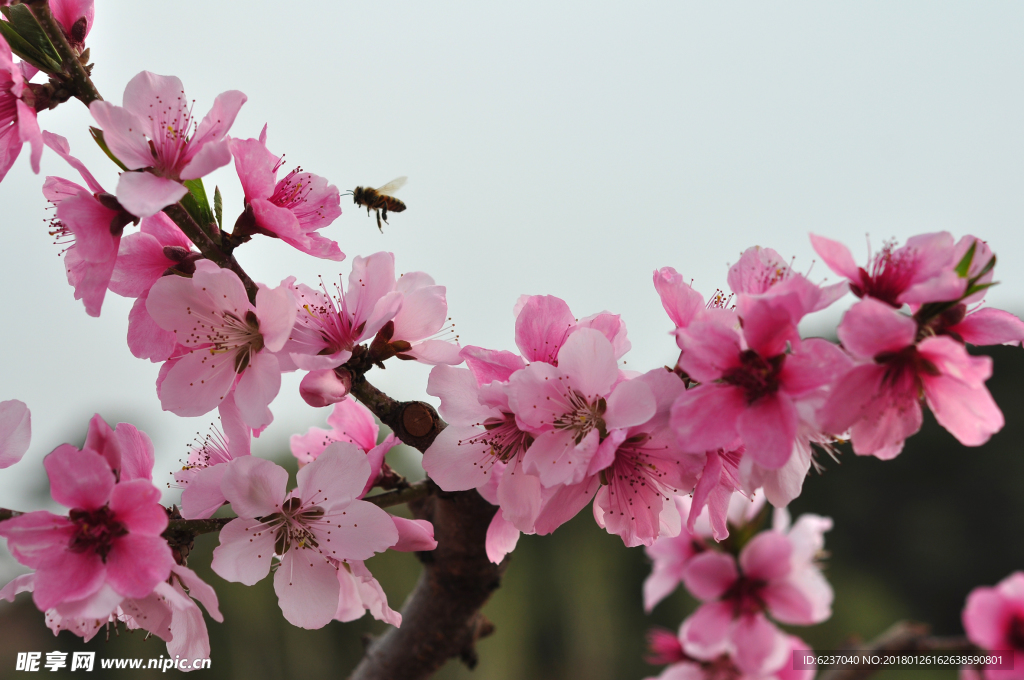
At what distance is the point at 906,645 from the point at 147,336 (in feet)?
3.69

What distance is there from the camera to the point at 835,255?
708 mm

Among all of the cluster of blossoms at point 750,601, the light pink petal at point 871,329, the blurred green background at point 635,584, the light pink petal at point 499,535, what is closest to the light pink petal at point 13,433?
the light pink petal at point 499,535

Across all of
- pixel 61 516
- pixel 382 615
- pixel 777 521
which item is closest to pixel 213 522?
pixel 61 516

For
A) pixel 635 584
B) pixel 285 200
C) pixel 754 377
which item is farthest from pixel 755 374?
pixel 635 584

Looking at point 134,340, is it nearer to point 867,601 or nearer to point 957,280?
point 957,280

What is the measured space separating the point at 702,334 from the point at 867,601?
1289 centimetres

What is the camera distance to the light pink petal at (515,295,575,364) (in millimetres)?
831

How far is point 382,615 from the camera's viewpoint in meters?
1.00

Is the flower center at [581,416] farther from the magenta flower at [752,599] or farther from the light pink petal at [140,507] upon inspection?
the magenta flower at [752,599]

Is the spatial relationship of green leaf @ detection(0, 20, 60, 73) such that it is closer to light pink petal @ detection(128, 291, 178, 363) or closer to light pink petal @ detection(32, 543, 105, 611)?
light pink petal @ detection(128, 291, 178, 363)

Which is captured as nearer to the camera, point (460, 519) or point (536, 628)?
point (460, 519)

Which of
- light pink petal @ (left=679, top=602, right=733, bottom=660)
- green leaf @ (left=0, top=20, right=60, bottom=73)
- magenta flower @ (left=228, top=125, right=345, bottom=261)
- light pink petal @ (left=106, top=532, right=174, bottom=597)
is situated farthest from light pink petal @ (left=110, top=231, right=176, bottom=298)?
light pink petal @ (left=679, top=602, right=733, bottom=660)

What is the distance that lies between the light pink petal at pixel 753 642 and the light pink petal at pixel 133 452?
1110 mm

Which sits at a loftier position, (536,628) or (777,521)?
(777,521)
